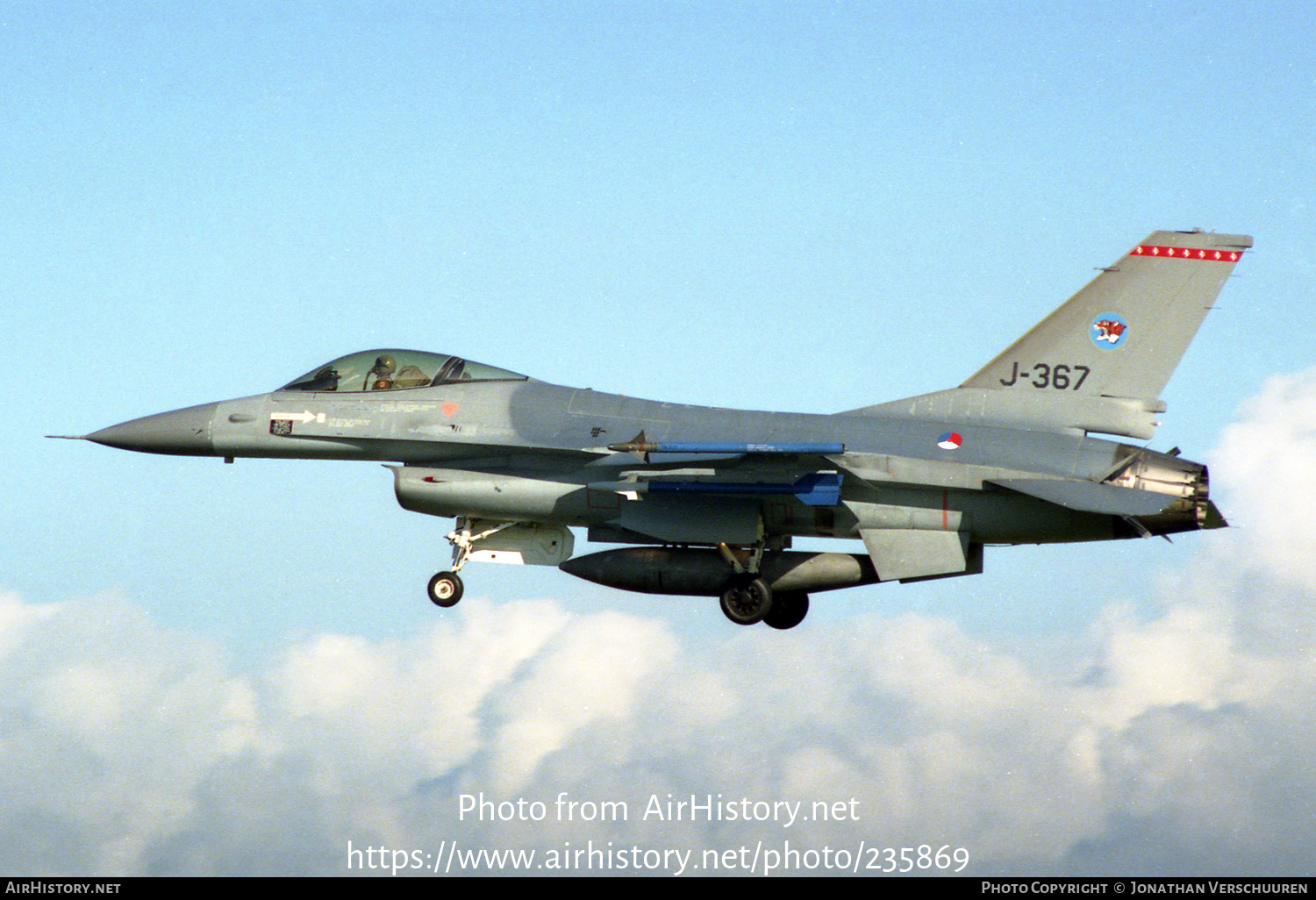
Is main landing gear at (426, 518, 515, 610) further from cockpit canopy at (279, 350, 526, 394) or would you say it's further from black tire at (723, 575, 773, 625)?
black tire at (723, 575, 773, 625)

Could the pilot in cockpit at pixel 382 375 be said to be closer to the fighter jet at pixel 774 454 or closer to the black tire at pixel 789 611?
the fighter jet at pixel 774 454

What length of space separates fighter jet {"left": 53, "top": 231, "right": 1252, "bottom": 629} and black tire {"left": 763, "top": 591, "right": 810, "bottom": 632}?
0.07 feet

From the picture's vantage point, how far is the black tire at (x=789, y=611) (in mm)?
20328

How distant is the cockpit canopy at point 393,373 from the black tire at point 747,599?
150 inches

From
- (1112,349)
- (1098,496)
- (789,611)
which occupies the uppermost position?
(1112,349)

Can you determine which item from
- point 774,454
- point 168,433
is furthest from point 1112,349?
point 168,433

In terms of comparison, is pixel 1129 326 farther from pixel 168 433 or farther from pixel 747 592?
pixel 168 433

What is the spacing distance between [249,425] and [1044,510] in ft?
32.3

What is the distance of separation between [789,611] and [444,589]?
4.37 metres

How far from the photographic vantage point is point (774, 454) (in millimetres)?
17641

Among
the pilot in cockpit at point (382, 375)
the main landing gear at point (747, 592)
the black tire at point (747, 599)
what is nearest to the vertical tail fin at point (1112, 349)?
the main landing gear at point (747, 592)

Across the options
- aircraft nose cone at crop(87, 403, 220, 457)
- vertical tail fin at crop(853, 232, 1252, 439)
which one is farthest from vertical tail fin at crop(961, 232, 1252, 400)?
aircraft nose cone at crop(87, 403, 220, 457)
